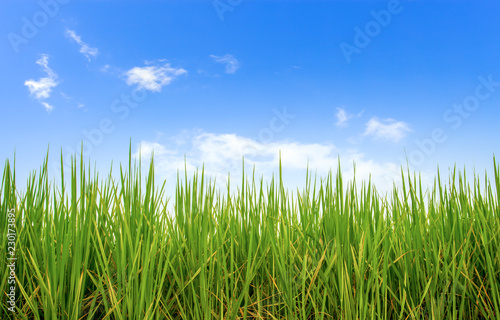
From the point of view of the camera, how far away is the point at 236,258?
2.55 m

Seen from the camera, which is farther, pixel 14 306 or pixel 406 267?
pixel 406 267

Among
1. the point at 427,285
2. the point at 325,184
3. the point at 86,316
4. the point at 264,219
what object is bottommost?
the point at 86,316

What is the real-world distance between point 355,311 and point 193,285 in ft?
3.28

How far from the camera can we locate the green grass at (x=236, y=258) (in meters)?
2.21

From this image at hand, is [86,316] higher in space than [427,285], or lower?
lower

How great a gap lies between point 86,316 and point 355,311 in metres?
1.63

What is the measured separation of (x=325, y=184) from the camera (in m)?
2.88

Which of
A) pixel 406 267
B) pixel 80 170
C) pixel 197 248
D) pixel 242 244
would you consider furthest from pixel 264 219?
pixel 80 170

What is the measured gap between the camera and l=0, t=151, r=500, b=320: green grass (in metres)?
2.21

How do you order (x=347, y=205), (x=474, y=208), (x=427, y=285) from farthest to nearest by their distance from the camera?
(x=474, y=208) → (x=347, y=205) → (x=427, y=285)

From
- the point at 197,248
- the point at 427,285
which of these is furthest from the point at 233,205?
the point at 427,285

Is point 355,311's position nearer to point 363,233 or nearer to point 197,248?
point 363,233

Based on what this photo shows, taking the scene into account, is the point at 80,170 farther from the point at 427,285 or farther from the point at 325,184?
the point at 427,285

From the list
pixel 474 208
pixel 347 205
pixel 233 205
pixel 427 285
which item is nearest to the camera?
pixel 427 285
